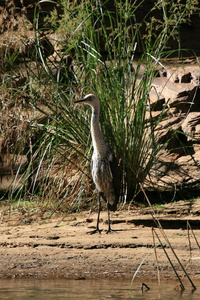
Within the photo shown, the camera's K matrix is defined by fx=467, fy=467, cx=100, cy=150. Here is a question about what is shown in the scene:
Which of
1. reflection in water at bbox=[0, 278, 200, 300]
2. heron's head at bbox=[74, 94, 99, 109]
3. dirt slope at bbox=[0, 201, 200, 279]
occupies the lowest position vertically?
dirt slope at bbox=[0, 201, 200, 279]

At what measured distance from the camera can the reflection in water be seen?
3047 millimetres

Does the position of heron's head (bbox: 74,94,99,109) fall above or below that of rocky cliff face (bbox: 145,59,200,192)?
above

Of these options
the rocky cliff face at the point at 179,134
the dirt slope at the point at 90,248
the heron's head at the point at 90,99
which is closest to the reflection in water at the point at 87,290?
the dirt slope at the point at 90,248

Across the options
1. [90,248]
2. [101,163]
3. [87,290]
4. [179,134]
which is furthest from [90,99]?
[87,290]

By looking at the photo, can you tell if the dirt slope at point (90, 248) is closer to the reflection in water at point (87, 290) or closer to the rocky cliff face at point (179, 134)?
the reflection in water at point (87, 290)

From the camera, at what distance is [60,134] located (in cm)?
560

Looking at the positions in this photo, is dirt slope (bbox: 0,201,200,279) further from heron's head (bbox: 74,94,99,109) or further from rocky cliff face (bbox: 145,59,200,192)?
heron's head (bbox: 74,94,99,109)

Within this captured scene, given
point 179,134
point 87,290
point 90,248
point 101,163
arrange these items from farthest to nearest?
point 179,134
point 101,163
point 90,248
point 87,290

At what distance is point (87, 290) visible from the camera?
3.22 meters

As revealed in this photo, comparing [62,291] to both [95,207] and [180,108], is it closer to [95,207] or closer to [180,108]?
[95,207]

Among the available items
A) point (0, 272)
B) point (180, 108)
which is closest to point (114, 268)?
point (0, 272)

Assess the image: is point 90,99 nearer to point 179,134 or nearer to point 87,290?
point 179,134

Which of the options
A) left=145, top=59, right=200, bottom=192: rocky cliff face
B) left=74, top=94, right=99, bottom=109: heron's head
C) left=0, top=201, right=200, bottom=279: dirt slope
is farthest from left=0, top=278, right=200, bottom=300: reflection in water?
left=145, top=59, right=200, bottom=192: rocky cliff face

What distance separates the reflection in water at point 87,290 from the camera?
3047 mm
